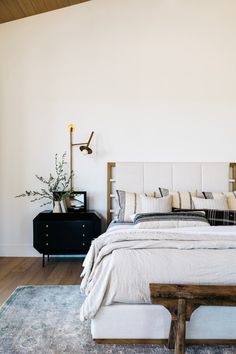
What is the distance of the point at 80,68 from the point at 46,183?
1679 millimetres

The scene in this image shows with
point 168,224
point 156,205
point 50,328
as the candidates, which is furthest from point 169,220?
point 50,328

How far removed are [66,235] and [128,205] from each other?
2.88ft

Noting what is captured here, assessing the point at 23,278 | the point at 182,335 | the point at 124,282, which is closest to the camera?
the point at 182,335

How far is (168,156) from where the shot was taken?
13.2 feet

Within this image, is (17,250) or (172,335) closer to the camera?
(172,335)

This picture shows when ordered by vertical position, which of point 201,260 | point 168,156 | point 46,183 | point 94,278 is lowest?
point 94,278

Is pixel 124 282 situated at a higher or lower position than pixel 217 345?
higher

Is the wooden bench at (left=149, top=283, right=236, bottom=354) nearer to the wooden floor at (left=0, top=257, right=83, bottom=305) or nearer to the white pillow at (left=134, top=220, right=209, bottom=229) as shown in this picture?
the white pillow at (left=134, top=220, right=209, bottom=229)

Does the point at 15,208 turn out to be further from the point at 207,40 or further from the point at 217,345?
the point at 207,40

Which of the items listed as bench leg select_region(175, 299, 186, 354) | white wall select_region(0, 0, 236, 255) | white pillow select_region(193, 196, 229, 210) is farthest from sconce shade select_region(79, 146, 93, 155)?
bench leg select_region(175, 299, 186, 354)

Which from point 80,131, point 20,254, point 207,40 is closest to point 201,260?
point 80,131

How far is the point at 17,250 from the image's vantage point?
4.10 m

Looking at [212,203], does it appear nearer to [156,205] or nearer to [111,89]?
[156,205]

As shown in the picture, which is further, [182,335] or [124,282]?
[124,282]
